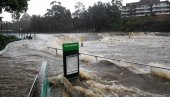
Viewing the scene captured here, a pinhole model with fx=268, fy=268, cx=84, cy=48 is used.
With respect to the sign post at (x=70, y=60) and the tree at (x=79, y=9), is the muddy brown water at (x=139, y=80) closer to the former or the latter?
the sign post at (x=70, y=60)

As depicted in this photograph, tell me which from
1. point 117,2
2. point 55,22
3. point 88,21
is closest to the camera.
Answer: point 55,22

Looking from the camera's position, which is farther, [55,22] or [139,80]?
[55,22]

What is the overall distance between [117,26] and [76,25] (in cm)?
2398

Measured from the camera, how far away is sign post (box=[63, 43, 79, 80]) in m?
12.3

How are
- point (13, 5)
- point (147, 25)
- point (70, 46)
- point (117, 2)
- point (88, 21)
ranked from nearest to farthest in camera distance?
1. point (70, 46)
2. point (13, 5)
3. point (147, 25)
4. point (88, 21)
5. point (117, 2)

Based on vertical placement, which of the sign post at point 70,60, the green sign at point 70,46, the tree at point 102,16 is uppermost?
the tree at point 102,16

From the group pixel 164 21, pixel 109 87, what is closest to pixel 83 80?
pixel 109 87

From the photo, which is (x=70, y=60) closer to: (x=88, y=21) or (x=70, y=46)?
(x=70, y=46)

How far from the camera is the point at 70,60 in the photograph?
12.6 meters

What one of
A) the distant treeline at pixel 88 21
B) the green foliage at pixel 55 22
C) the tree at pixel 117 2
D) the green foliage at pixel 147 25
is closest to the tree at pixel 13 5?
the green foliage at pixel 147 25

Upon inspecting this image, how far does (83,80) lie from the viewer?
1345 cm

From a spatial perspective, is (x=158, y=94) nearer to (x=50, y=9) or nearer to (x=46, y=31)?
(x=46, y=31)

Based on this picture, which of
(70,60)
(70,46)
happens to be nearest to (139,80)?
(70,60)

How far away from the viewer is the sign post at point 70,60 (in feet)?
40.4
